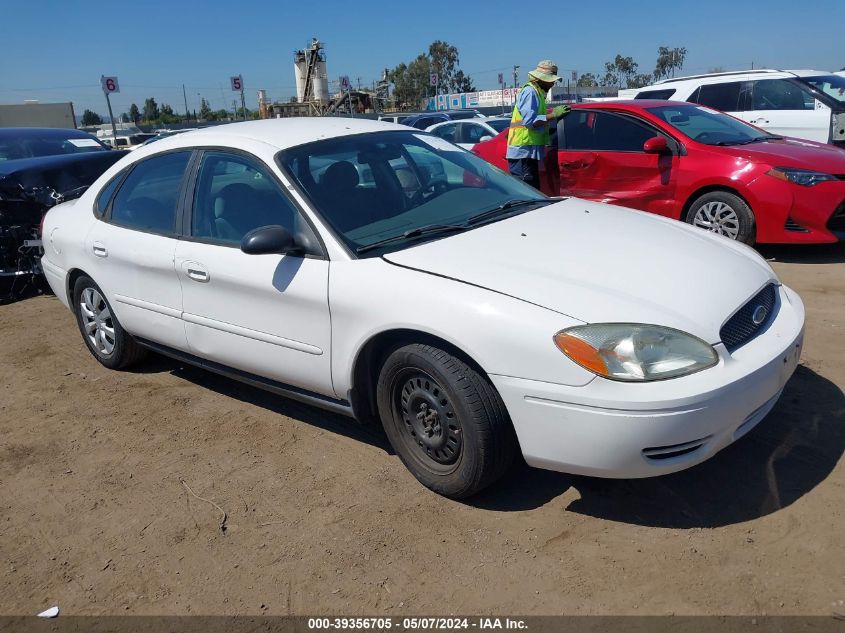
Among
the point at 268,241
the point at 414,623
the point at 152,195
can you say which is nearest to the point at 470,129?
the point at 152,195

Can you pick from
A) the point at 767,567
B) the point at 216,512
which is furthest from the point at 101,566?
the point at 767,567

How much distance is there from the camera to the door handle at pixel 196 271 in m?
3.75

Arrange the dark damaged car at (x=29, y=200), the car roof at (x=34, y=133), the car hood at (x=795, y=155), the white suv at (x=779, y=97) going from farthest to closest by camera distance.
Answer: the white suv at (x=779, y=97)
the car roof at (x=34, y=133)
the dark damaged car at (x=29, y=200)
the car hood at (x=795, y=155)

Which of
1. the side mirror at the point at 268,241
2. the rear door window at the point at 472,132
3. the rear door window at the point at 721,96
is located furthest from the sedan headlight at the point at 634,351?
the rear door window at the point at 472,132

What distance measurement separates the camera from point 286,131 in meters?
3.91

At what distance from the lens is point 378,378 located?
3215 millimetres

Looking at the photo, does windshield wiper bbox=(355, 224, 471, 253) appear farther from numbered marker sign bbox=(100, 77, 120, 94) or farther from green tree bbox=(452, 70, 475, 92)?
green tree bbox=(452, 70, 475, 92)

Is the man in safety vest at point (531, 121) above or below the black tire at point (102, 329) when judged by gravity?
above

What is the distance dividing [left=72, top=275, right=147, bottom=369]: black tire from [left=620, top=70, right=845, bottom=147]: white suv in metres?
8.90

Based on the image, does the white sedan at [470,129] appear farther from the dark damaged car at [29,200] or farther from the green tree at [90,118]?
the green tree at [90,118]

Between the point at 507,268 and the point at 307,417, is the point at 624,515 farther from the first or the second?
the point at 307,417

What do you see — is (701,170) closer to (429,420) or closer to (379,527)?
(429,420)

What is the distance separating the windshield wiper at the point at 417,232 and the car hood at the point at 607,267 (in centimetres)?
9

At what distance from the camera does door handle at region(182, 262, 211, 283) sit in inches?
148
